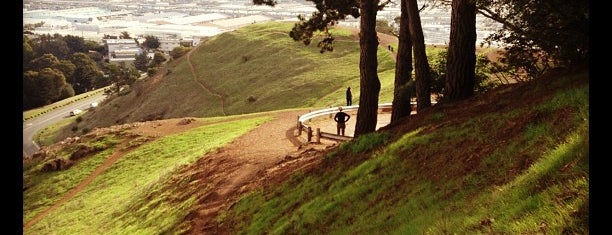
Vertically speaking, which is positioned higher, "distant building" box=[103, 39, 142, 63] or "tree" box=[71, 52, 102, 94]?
"distant building" box=[103, 39, 142, 63]

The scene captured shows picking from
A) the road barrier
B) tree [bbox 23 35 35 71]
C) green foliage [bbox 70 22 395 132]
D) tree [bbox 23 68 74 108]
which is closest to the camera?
the road barrier

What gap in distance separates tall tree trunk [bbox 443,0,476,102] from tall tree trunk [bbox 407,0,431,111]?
1.25 meters

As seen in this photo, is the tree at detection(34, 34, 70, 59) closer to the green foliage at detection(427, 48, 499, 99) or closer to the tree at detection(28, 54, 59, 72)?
the tree at detection(28, 54, 59, 72)

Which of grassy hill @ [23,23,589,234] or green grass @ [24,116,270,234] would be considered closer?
grassy hill @ [23,23,589,234]

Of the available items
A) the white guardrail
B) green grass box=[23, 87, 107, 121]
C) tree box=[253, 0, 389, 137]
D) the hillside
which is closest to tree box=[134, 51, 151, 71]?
green grass box=[23, 87, 107, 121]

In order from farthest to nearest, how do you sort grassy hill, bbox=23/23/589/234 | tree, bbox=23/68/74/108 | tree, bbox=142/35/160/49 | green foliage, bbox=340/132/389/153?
tree, bbox=142/35/160/49 < tree, bbox=23/68/74/108 < green foliage, bbox=340/132/389/153 < grassy hill, bbox=23/23/589/234

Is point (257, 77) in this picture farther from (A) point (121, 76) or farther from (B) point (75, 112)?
(A) point (121, 76)

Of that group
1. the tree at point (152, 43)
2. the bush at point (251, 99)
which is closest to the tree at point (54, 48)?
the tree at point (152, 43)

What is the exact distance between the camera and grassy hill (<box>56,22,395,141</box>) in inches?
1964

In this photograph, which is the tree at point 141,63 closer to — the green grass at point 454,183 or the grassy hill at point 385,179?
the grassy hill at point 385,179

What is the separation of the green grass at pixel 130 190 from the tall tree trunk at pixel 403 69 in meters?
7.36
